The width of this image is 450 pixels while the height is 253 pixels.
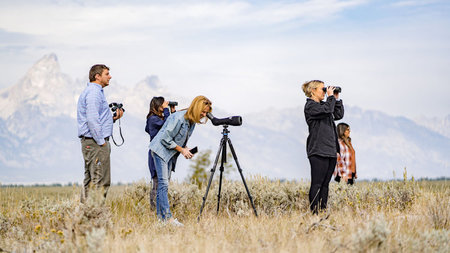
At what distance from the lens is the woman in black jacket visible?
24.2 ft

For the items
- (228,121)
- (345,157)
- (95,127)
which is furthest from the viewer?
(345,157)

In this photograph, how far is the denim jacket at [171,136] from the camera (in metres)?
7.25

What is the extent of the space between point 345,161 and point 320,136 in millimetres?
3145

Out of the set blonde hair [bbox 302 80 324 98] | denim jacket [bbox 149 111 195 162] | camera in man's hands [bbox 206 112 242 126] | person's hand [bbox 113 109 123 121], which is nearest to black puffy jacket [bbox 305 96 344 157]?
blonde hair [bbox 302 80 324 98]

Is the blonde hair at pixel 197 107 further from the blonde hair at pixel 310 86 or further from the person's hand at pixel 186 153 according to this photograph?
the blonde hair at pixel 310 86

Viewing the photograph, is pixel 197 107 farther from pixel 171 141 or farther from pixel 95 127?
pixel 95 127

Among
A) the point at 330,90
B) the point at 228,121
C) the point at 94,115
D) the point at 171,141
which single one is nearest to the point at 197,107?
the point at 228,121

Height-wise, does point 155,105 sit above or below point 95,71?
below

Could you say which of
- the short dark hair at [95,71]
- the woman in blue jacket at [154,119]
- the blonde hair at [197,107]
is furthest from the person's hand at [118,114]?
the blonde hair at [197,107]

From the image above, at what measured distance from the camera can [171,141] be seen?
7215 millimetres

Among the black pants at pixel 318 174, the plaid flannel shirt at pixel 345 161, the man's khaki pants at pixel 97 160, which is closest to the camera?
the man's khaki pants at pixel 97 160

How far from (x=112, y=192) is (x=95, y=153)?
5309mm

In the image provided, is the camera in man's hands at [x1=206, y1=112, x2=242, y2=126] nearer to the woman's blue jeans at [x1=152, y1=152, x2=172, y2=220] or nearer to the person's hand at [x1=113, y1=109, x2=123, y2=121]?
the woman's blue jeans at [x1=152, y1=152, x2=172, y2=220]

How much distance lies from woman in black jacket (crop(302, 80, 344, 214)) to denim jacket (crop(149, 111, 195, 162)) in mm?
1814
